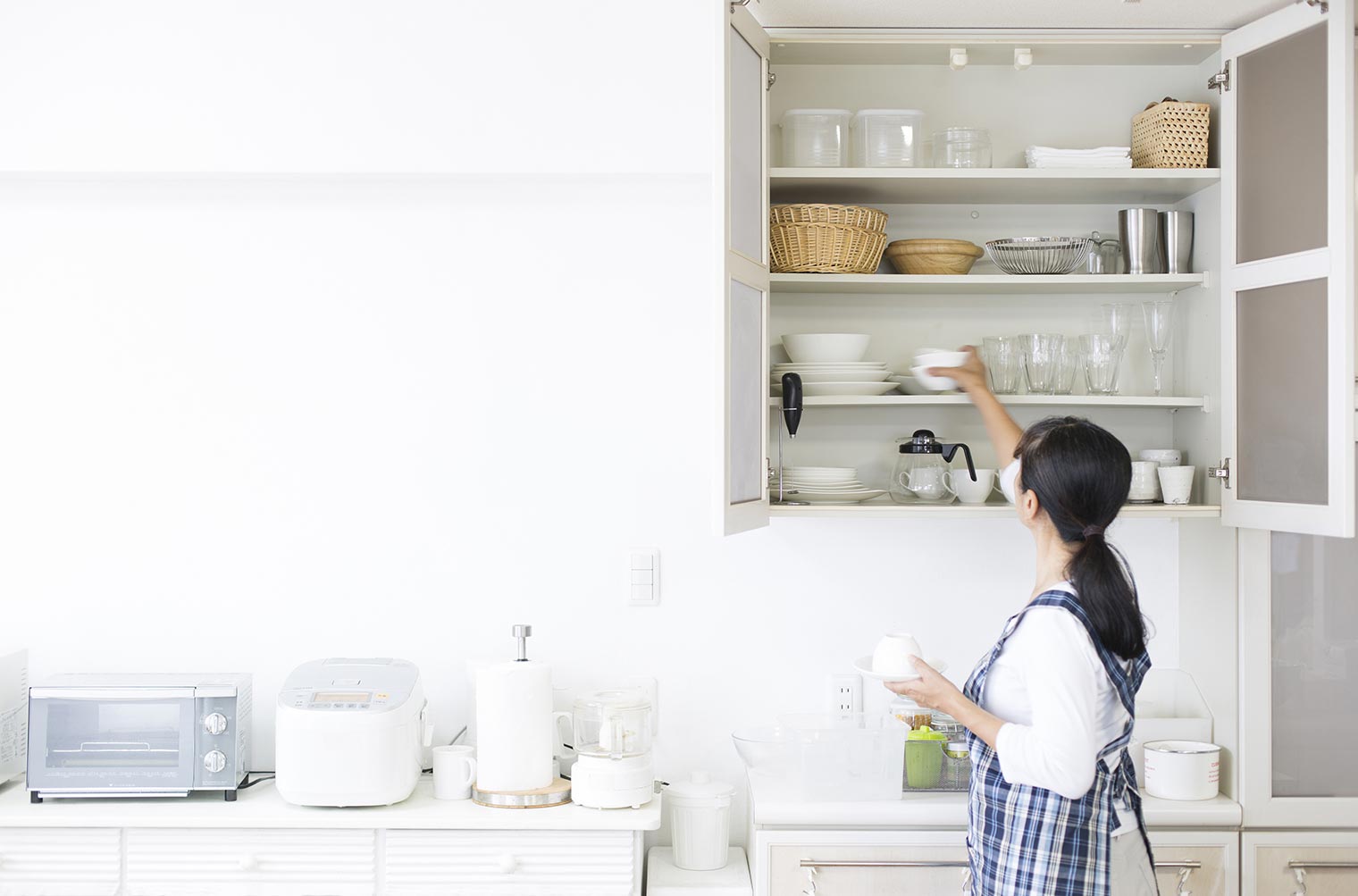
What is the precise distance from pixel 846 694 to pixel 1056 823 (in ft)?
2.84

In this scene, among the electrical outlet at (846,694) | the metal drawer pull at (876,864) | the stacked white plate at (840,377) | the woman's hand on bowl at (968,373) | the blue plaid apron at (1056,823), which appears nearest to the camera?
the blue plaid apron at (1056,823)

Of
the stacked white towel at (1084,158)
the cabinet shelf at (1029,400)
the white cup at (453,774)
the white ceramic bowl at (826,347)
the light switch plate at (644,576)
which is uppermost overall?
the stacked white towel at (1084,158)

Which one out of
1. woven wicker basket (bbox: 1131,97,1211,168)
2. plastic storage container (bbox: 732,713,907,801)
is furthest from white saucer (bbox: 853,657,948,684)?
woven wicker basket (bbox: 1131,97,1211,168)

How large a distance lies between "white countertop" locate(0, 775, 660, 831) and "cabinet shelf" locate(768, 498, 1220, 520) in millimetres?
715

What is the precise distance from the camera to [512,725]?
2.21m

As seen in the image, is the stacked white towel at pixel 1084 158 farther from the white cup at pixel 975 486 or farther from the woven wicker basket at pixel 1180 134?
the white cup at pixel 975 486

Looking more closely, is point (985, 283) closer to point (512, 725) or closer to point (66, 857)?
→ point (512, 725)

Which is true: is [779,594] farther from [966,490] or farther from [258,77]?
[258,77]

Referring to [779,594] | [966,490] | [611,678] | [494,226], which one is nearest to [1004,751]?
[966,490]

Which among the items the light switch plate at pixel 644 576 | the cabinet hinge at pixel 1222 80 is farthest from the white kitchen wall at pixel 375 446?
the cabinet hinge at pixel 1222 80

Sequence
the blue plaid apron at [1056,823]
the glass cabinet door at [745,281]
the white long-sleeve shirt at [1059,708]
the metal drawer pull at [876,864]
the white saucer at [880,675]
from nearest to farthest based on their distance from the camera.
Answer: the white long-sleeve shirt at [1059,708] < the blue plaid apron at [1056,823] < the white saucer at [880,675] < the glass cabinet door at [745,281] < the metal drawer pull at [876,864]

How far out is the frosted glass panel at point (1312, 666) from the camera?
2.21 meters

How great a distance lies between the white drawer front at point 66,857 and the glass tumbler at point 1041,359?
2192 mm

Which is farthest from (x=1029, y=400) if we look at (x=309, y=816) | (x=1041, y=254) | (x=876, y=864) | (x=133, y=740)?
(x=133, y=740)
